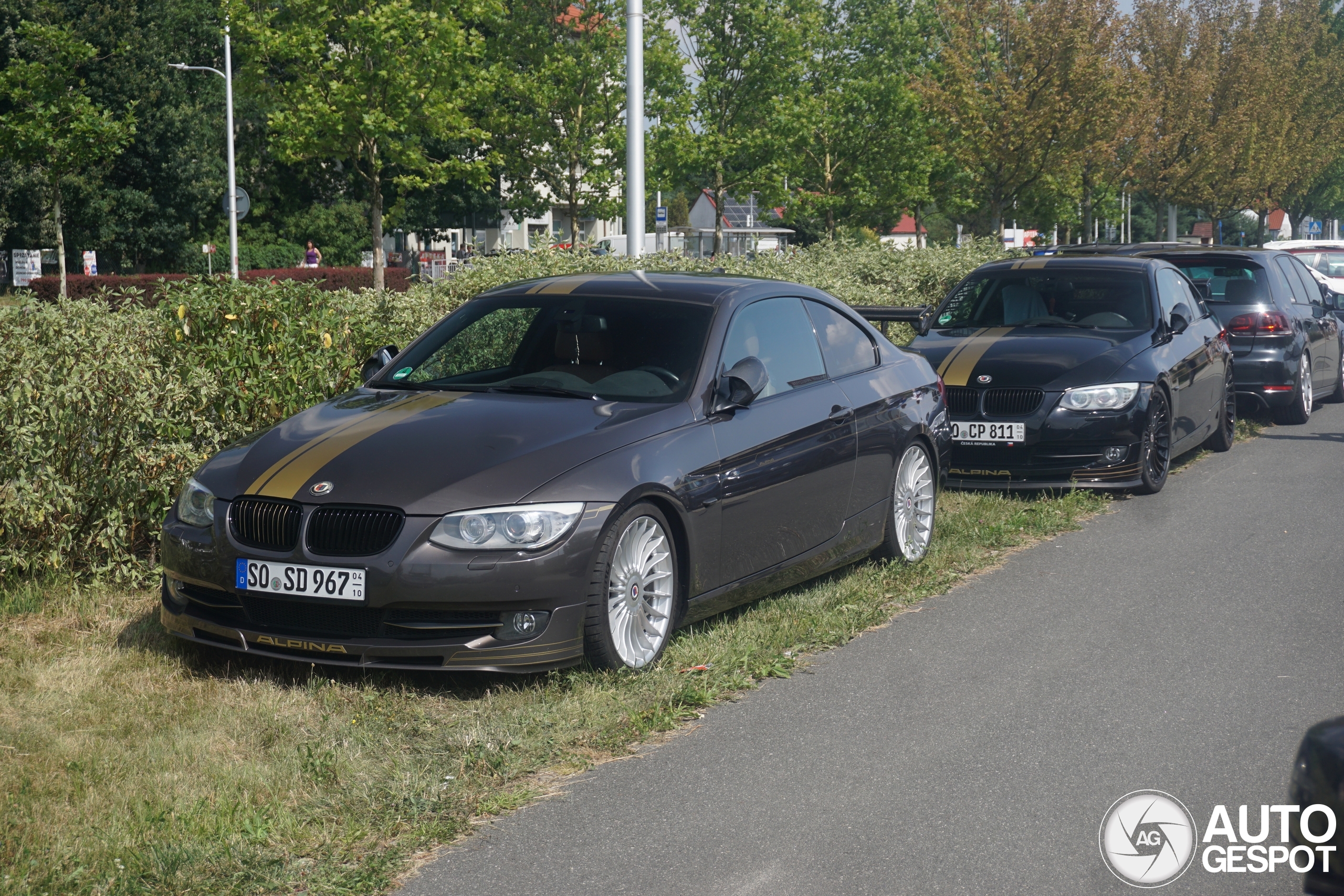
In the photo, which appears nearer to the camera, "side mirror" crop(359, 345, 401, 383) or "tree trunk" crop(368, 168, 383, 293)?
Answer: "side mirror" crop(359, 345, 401, 383)

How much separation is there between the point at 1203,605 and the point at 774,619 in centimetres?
210

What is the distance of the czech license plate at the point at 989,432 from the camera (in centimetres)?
998

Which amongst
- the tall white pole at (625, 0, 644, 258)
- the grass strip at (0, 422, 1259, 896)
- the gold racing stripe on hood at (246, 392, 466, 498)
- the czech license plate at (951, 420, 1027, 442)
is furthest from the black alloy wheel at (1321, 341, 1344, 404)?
the gold racing stripe on hood at (246, 392, 466, 498)

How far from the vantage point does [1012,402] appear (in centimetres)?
1007

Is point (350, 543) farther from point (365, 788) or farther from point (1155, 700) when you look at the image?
point (1155, 700)

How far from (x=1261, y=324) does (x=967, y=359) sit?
18.4ft

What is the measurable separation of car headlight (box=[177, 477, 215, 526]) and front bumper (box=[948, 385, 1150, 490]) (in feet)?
19.1

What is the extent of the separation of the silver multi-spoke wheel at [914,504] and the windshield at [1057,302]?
3.38 m

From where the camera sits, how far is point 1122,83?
3284cm

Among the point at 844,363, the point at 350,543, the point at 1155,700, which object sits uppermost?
the point at 844,363

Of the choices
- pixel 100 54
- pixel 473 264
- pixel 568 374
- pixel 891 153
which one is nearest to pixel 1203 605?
pixel 568 374

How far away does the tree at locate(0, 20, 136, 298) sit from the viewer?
32.8 metres

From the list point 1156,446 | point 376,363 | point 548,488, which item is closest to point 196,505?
point 548,488

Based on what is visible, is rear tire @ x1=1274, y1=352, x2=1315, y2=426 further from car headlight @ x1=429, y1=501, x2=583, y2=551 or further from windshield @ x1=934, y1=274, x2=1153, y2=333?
car headlight @ x1=429, y1=501, x2=583, y2=551
